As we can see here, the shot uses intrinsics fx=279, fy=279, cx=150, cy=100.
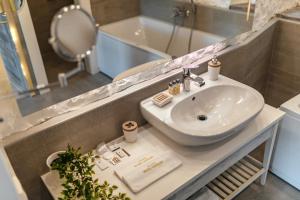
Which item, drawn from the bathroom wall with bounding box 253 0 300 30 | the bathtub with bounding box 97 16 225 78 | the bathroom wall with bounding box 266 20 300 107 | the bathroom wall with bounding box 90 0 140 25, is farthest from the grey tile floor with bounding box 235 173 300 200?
the bathroom wall with bounding box 90 0 140 25

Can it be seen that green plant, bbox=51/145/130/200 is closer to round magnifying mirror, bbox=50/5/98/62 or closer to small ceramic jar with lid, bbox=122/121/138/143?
small ceramic jar with lid, bbox=122/121/138/143

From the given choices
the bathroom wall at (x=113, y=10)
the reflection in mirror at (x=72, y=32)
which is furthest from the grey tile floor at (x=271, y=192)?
the reflection in mirror at (x=72, y=32)

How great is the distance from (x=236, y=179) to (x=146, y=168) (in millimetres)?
839

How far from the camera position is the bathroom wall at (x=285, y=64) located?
2.18 metres

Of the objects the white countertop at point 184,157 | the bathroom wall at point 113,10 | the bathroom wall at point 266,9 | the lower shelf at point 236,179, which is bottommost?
the lower shelf at point 236,179

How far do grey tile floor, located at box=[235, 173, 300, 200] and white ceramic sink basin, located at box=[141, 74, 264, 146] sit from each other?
0.72m

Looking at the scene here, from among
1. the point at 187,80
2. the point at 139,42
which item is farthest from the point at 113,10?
the point at 187,80

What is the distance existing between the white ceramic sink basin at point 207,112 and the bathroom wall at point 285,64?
2.89ft

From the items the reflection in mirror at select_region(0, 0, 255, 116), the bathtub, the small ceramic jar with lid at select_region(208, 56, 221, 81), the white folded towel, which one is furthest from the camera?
the small ceramic jar with lid at select_region(208, 56, 221, 81)

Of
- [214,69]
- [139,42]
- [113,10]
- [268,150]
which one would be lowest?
[268,150]

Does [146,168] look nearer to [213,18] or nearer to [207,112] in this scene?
[207,112]

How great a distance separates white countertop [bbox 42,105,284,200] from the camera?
46.6 inches

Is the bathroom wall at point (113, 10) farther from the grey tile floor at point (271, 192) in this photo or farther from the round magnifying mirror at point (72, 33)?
the grey tile floor at point (271, 192)

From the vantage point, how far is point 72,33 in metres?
0.83
